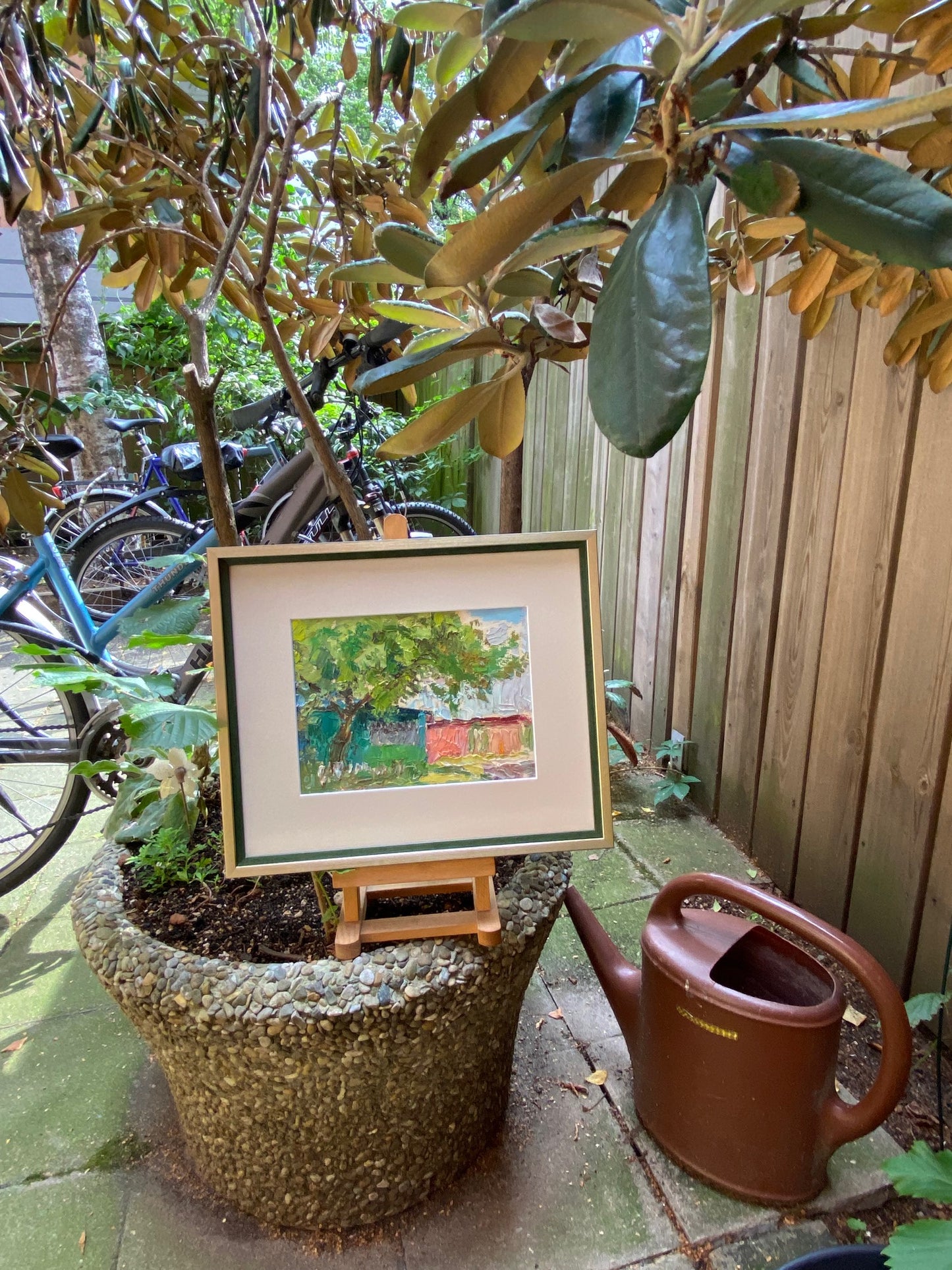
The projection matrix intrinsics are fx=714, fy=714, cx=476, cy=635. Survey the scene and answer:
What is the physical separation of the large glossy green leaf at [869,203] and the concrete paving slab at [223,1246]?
118 cm

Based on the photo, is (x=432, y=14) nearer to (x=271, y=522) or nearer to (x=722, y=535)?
(x=722, y=535)

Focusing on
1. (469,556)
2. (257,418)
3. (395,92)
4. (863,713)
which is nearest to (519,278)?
(469,556)

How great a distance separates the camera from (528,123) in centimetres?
42

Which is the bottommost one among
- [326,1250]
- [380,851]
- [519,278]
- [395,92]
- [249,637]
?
[326,1250]

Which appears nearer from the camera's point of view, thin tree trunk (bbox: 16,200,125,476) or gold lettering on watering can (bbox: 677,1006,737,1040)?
gold lettering on watering can (bbox: 677,1006,737,1040)

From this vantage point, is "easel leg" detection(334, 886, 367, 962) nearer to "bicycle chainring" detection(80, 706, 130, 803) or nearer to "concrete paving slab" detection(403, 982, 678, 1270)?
"concrete paving slab" detection(403, 982, 678, 1270)

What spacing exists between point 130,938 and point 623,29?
0.98 meters

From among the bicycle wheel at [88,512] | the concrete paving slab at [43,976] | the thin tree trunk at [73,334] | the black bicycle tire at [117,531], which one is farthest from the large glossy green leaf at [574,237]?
the thin tree trunk at [73,334]

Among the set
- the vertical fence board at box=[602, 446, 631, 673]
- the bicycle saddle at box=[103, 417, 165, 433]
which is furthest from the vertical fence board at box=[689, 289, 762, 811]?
the bicycle saddle at box=[103, 417, 165, 433]

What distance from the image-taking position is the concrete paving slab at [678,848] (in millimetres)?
1685

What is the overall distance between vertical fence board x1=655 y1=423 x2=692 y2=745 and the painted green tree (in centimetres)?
123

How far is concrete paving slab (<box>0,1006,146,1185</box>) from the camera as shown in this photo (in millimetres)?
1062

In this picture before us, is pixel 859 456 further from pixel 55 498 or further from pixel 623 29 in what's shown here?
pixel 55 498

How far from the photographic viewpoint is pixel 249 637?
32.5 inches
